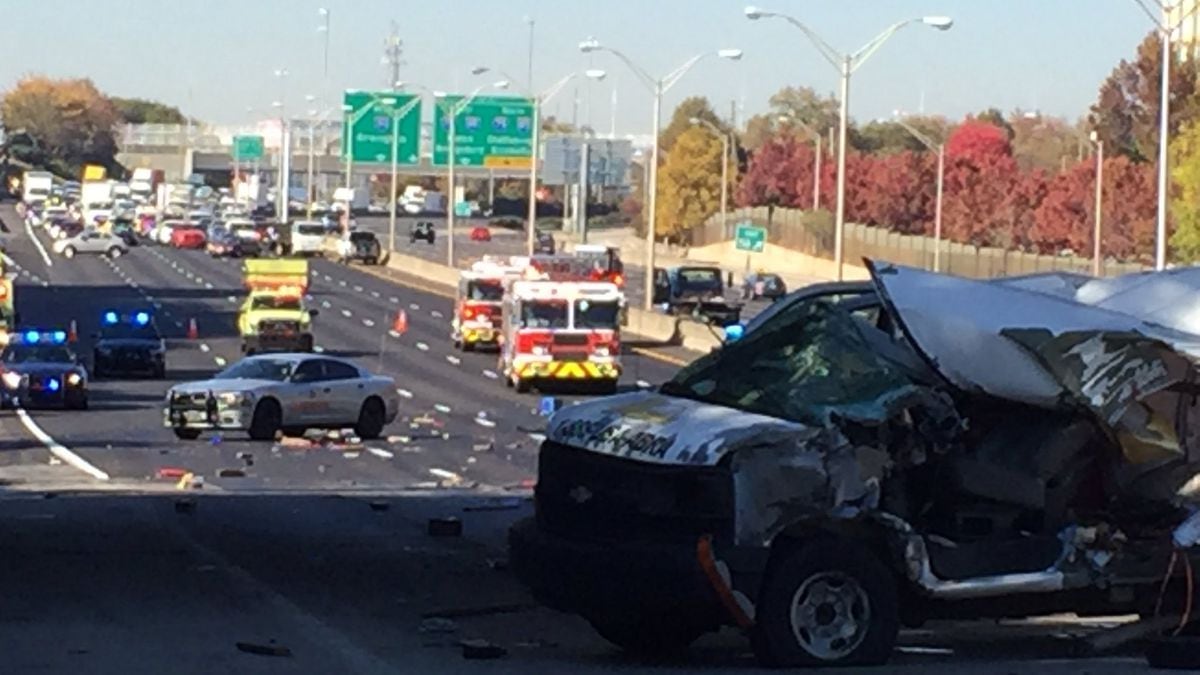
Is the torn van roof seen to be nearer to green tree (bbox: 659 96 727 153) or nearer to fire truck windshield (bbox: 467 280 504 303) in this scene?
fire truck windshield (bbox: 467 280 504 303)

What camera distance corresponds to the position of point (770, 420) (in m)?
11.4

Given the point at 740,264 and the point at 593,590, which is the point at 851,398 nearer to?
the point at 593,590

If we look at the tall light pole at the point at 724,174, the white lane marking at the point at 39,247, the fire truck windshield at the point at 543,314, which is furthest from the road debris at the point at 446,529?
the tall light pole at the point at 724,174

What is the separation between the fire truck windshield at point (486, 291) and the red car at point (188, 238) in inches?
2631

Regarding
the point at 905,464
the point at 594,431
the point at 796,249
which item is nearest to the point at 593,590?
the point at 594,431

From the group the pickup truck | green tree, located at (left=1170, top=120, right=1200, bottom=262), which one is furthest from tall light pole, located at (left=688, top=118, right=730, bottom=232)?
the pickup truck

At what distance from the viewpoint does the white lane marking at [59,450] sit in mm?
31881

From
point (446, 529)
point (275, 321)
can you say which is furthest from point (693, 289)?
point (446, 529)

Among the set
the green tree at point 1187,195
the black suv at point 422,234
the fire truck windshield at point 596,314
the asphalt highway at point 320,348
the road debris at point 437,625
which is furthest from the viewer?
Result: the black suv at point 422,234

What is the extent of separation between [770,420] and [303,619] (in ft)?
11.4

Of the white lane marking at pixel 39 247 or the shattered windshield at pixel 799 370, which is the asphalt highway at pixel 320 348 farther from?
the shattered windshield at pixel 799 370

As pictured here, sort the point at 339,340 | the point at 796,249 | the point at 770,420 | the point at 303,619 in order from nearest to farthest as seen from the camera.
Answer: the point at 770,420, the point at 303,619, the point at 339,340, the point at 796,249

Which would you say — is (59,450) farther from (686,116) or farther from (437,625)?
(686,116)

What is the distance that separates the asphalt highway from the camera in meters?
31.7
